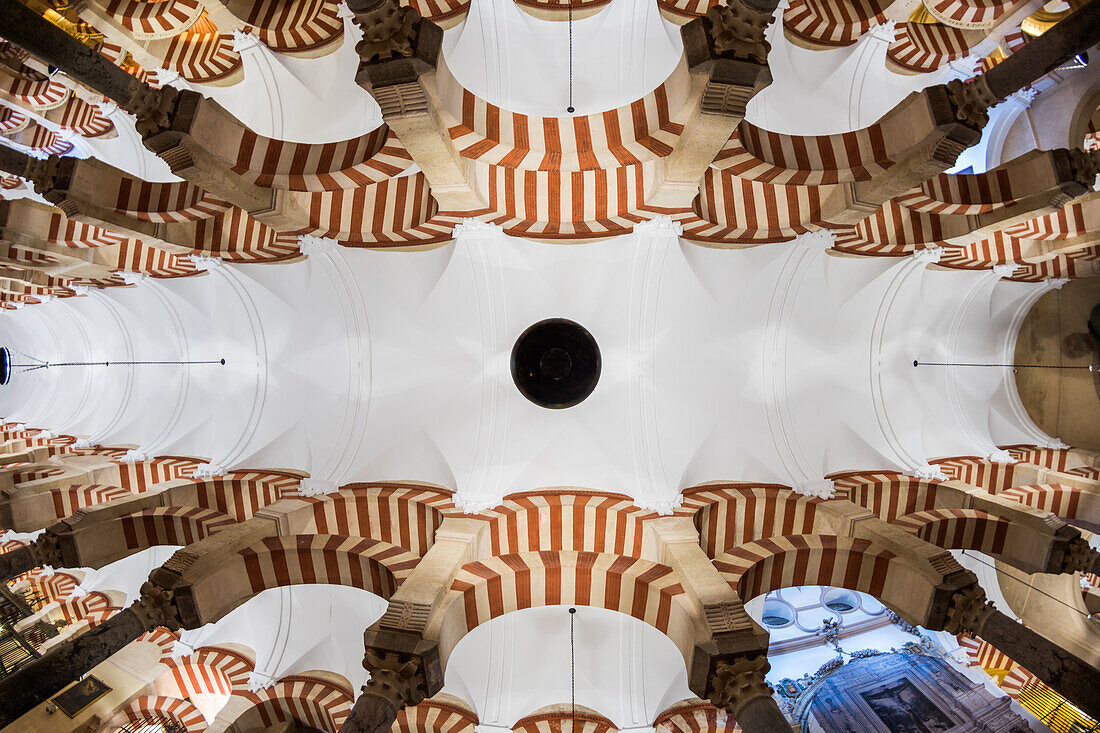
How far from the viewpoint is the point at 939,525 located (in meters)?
7.46

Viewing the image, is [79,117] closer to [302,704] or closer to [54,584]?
[54,584]

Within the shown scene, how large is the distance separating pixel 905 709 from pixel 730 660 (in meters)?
5.18

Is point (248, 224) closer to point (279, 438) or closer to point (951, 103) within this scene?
point (279, 438)

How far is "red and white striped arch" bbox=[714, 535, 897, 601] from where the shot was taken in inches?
261

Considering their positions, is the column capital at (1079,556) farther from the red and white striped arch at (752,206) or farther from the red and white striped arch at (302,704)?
the red and white striped arch at (302,704)

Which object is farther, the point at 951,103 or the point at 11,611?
A: the point at 11,611

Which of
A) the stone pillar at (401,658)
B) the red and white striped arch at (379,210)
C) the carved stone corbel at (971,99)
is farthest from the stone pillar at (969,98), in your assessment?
the stone pillar at (401,658)

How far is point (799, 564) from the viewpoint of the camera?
6.95 m

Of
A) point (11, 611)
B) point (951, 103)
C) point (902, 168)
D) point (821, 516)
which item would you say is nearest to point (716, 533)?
point (821, 516)

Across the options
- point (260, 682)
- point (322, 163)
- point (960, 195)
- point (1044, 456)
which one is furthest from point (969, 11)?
point (260, 682)

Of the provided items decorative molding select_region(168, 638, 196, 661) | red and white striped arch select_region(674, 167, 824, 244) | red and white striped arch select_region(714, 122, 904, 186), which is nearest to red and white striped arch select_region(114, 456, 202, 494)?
decorative molding select_region(168, 638, 196, 661)

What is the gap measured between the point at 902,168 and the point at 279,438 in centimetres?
836

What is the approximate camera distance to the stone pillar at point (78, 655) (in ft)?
14.0

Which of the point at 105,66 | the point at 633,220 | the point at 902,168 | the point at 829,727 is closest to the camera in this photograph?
the point at 105,66
